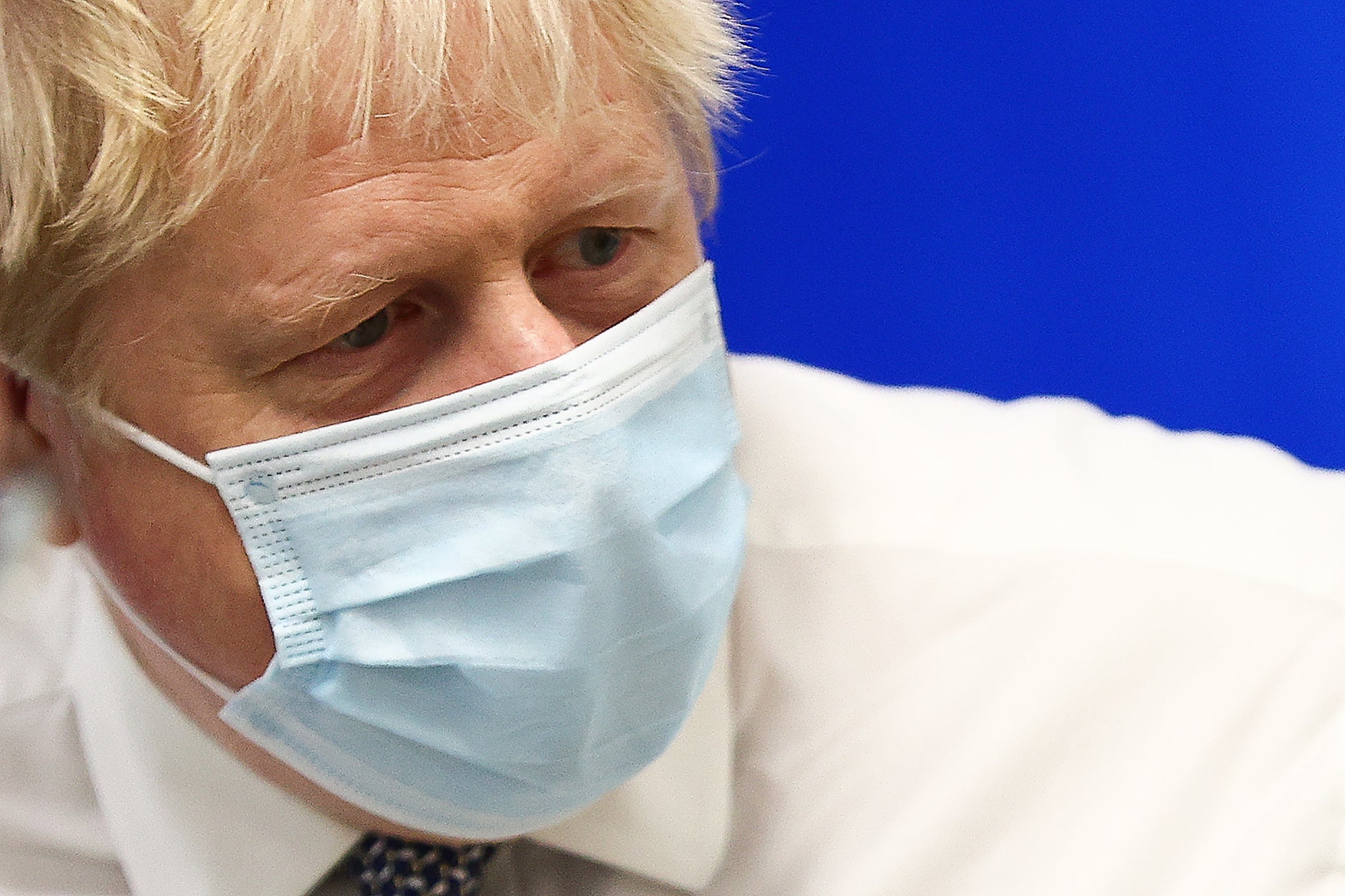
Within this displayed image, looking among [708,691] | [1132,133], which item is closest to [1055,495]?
[708,691]

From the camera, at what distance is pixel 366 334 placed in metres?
0.91

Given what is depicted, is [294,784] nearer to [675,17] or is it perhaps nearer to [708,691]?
[708,691]

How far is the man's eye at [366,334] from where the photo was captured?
0.90 meters

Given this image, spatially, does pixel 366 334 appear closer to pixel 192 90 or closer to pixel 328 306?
pixel 328 306

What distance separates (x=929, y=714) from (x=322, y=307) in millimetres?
656

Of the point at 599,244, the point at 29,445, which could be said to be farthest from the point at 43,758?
the point at 599,244

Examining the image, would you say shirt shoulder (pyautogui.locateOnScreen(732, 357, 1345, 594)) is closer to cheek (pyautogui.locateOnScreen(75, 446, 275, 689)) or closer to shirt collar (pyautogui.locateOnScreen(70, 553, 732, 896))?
shirt collar (pyautogui.locateOnScreen(70, 553, 732, 896))

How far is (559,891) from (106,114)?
718mm

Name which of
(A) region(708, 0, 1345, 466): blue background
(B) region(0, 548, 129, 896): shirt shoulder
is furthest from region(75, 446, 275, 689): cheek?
(A) region(708, 0, 1345, 466): blue background

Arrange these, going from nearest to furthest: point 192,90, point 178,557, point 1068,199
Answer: point 192,90
point 178,557
point 1068,199

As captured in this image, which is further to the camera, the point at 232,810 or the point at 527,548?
the point at 232,810

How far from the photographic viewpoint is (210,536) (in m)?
0.92

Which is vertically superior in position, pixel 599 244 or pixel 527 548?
pixel 599 244

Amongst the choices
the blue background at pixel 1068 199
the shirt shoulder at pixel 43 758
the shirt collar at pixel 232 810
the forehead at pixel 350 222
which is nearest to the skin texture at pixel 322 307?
the forehead at pixel 350 222
